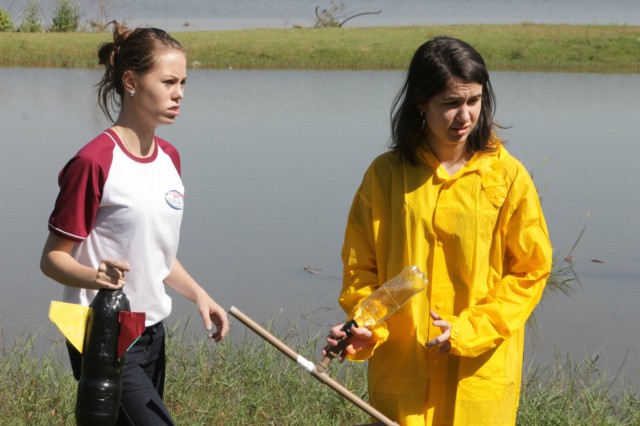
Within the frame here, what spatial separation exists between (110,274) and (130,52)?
62 centimetres

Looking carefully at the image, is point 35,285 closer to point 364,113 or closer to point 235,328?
point 235,328

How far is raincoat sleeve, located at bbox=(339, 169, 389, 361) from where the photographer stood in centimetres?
263

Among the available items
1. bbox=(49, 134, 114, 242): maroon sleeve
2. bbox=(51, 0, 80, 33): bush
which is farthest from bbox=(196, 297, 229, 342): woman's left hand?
bbox=(51, 0, 80, 33): bush

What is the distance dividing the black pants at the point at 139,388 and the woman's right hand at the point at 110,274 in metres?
0.30

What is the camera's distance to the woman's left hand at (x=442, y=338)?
2.44m

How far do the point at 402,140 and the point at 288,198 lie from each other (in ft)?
18.1

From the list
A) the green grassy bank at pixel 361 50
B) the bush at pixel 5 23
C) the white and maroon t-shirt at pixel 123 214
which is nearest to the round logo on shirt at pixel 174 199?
the white and maroon t-shirt at pixel 123 214

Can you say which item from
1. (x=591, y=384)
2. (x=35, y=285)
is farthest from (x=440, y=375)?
(x=35, y=285)

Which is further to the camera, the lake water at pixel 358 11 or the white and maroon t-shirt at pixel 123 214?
the lake water at pixel 358 11

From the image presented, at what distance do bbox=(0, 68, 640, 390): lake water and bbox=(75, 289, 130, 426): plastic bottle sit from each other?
272 centimetres

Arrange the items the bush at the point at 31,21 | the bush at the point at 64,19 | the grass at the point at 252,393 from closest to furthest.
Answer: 1. the grass at the point at 252,393
2. the bush at the point at 31,21
3. the bush at the point at 64,19

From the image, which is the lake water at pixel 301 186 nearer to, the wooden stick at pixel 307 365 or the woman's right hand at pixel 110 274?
the wooden stick at pixel 307 365

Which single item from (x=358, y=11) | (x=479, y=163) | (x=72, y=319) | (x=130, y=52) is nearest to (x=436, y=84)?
(x=479, y=163)

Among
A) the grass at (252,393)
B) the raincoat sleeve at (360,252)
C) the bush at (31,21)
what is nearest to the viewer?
the raincoat sleeve at (360,252)
